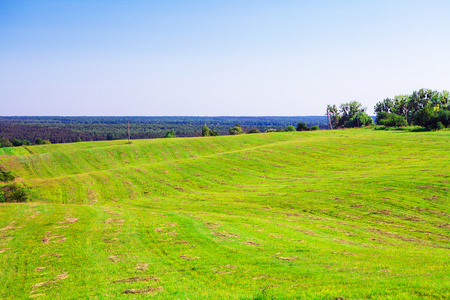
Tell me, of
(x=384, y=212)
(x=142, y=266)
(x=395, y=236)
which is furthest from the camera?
(x=384, y=212)

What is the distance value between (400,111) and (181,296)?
697 ft

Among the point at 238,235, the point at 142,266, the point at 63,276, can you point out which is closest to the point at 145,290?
the point at 142,266

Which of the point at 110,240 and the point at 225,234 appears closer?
the point at 110,240

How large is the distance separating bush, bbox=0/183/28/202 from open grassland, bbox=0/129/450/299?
6.50 feet

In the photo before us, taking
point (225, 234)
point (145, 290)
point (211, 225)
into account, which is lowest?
point (211, 225)

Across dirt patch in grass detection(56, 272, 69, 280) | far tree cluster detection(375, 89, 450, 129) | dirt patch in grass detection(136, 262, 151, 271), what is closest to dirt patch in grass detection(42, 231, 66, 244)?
dirt patch in grass detection(56, 272, 69, 280)

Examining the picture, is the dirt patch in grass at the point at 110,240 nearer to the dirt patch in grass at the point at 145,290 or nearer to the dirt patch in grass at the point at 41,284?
the dirt patch in grass at the point at 41,284

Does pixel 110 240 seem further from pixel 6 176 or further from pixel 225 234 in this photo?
pixel 6 176

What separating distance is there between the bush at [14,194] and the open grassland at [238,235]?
1.98 metres

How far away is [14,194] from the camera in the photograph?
5291 cm

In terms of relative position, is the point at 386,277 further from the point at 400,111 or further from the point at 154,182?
the point at 400,111

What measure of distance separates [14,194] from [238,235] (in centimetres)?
4568

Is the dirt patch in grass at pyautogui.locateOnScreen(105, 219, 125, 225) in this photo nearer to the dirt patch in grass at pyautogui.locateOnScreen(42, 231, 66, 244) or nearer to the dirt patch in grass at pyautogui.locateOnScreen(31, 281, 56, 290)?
the dirt patch in grass at pyautogui.locateOnScreen(42, 231, 66, 244)

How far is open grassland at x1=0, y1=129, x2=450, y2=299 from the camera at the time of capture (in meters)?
15.8
